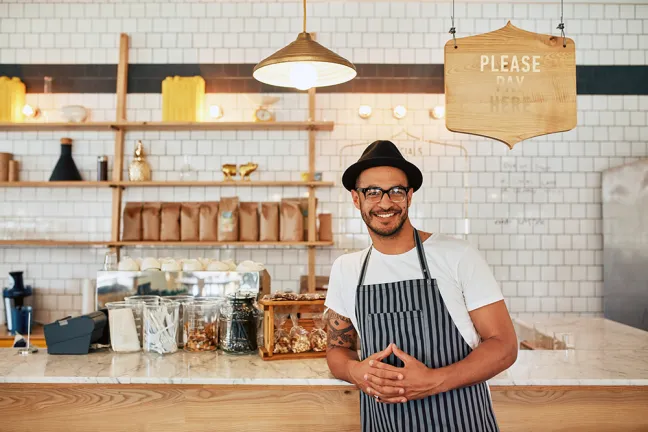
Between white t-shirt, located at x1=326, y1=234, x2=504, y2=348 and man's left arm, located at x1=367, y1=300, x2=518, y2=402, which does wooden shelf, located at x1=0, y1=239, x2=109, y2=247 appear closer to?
white t-shirt, located at x1=326, y1=234, x2=504, y2=348

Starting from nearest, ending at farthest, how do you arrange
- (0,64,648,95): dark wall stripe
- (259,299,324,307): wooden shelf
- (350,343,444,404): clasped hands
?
(350,343,444,404): clasped hands, (259,299,324,307): wooden shelf, (0,64,648,95): dark wall stripe

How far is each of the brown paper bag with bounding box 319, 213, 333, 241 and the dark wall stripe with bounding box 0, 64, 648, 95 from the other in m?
1.12

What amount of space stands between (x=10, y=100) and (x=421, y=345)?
14.8 ft

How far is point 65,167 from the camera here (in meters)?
5.02

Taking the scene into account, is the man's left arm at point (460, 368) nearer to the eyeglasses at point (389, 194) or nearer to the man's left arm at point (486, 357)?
the man's left arm at point (486, 357)

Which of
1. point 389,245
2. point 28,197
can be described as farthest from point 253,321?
point 28,197

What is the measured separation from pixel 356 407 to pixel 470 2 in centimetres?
398

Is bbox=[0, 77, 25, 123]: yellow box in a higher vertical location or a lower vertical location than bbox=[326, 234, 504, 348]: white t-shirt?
higher

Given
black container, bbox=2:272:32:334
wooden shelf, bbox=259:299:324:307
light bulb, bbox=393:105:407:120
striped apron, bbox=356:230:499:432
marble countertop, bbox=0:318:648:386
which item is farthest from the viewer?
light bulb, bbox=393:105:407:120

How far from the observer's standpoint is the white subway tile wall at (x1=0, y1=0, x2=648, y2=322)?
5.14 metres

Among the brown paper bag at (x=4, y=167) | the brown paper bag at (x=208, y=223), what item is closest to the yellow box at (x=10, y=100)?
the brown paper bag at (x=4, y=167)

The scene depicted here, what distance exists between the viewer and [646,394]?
240 cm

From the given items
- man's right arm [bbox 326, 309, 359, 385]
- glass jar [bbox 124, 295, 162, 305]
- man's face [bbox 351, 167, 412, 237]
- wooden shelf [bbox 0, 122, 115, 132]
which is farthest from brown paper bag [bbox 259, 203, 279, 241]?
man's face [bbox 351, 167, 412, 237]

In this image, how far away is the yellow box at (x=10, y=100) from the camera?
16.7 ft
